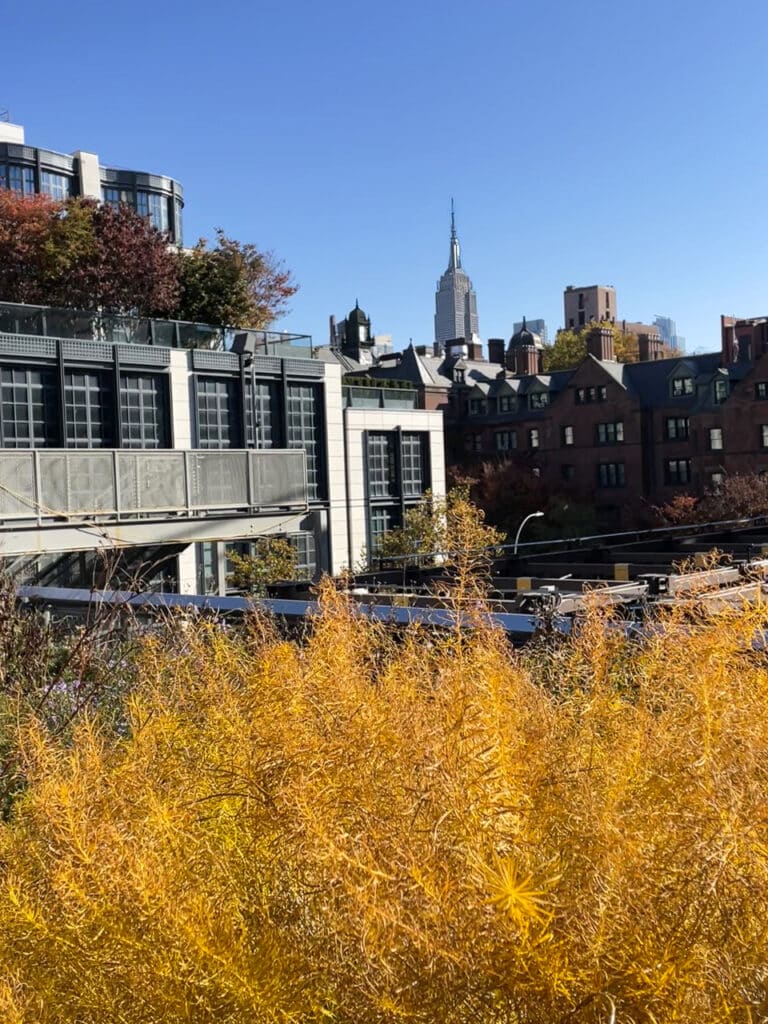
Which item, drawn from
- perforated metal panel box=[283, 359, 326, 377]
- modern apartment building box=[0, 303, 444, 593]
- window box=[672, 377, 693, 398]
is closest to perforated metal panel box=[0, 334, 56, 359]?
modern apartment building box=[0, 303, 444, 593]

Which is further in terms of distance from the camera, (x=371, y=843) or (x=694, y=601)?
(x=694, y=601)

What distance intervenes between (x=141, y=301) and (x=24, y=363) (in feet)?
26.2

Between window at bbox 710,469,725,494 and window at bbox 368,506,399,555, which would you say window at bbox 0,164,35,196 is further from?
window at bbox 710,469,725,494

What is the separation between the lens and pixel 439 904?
2.15 m

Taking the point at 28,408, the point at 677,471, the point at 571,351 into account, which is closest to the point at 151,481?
the point at 28,408

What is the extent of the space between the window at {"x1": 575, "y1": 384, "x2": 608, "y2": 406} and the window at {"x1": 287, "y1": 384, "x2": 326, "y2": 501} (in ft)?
98.9

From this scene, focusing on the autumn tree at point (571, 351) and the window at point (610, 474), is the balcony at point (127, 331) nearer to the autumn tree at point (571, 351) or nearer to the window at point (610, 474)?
the window at point (610, 474)

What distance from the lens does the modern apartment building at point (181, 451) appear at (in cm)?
1473

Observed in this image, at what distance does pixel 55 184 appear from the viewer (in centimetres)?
5706

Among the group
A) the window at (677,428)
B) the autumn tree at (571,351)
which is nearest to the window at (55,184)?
the window at (677,428)

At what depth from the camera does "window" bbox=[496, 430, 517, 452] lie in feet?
207

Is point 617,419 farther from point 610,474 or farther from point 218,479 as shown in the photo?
point 218,479

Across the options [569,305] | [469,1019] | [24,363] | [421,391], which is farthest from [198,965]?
[569,305]

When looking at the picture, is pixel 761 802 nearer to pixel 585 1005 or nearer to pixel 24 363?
pixel 585 1005
